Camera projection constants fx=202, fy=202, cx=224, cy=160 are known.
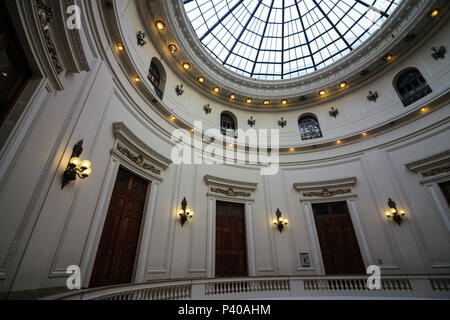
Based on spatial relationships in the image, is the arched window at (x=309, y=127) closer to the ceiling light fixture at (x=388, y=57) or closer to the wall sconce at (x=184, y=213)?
A: the ceiling light fixture at (x=388, y=57)

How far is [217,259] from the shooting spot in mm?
8352

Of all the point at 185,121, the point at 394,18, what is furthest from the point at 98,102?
the point at 394,18

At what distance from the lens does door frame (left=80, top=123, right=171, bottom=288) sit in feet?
16.2

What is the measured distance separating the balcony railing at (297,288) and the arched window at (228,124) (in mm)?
7319

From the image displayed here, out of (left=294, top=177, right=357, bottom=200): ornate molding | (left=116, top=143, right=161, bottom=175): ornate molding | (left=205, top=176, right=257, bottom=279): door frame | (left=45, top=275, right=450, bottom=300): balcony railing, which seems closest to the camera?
(left=45, top=275, right=450, bottom=300): balcony railing

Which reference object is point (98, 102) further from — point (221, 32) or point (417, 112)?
point (417, 112)

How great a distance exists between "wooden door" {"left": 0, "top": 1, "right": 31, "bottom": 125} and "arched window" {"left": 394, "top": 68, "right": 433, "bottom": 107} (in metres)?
13.5

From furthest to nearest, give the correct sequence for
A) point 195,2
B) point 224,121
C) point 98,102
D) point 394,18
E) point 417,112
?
point 224,121 → point 195,2 → point 394,18 → point 417,112 → point 98,102

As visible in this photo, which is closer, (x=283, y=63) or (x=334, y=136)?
(x=334, y=136)

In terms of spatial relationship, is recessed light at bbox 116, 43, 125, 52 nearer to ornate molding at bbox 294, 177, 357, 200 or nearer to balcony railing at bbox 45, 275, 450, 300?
balcony railing at bbox 45, 275, 450, 300

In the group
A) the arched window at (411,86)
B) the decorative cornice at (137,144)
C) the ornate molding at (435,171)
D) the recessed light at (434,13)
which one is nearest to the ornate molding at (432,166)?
the ornate molding at (435,171)

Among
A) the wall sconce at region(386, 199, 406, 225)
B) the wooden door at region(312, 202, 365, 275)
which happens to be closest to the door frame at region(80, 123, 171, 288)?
the wooden door at region(312, 202, 365, 275)

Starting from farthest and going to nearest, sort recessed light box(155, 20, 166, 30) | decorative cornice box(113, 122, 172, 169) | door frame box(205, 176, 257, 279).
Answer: recessed light box(155, 20, 166, 30)
door frame box(205, 176, 257, 279)
decorative cornice box(113, 122, 172, 169)

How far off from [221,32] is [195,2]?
2.29 m
